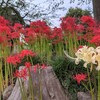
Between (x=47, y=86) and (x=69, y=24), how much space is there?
1.00 m

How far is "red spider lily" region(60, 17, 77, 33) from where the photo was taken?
13.9ft

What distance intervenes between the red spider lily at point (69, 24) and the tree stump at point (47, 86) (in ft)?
2.66

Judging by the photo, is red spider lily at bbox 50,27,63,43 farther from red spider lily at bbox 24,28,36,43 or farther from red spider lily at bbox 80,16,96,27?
red spider lily at bbox 80,16,96,27

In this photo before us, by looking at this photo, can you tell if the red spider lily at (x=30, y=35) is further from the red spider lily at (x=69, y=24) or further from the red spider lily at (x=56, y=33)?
the red spider lily at (x=69, y=24)

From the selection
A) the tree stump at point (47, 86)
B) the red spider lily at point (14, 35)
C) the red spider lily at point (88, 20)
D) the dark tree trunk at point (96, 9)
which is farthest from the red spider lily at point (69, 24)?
the dark tree trunk at point (96, 9)

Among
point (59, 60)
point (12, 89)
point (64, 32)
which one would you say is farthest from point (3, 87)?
point (64, 32)

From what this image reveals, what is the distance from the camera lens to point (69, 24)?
13.9 feet

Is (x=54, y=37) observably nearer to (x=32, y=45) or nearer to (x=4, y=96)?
(x=32, y=45)

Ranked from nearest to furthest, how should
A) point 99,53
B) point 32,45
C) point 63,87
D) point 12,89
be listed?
point 99,53, point 63,87, point 12,89, point 32,45

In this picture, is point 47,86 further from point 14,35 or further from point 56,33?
point 56,33

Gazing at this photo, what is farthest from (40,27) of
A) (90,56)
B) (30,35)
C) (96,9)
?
(96,9)

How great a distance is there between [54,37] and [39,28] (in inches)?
18.1

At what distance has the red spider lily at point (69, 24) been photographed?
423 centimetres

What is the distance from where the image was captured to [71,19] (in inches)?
167
